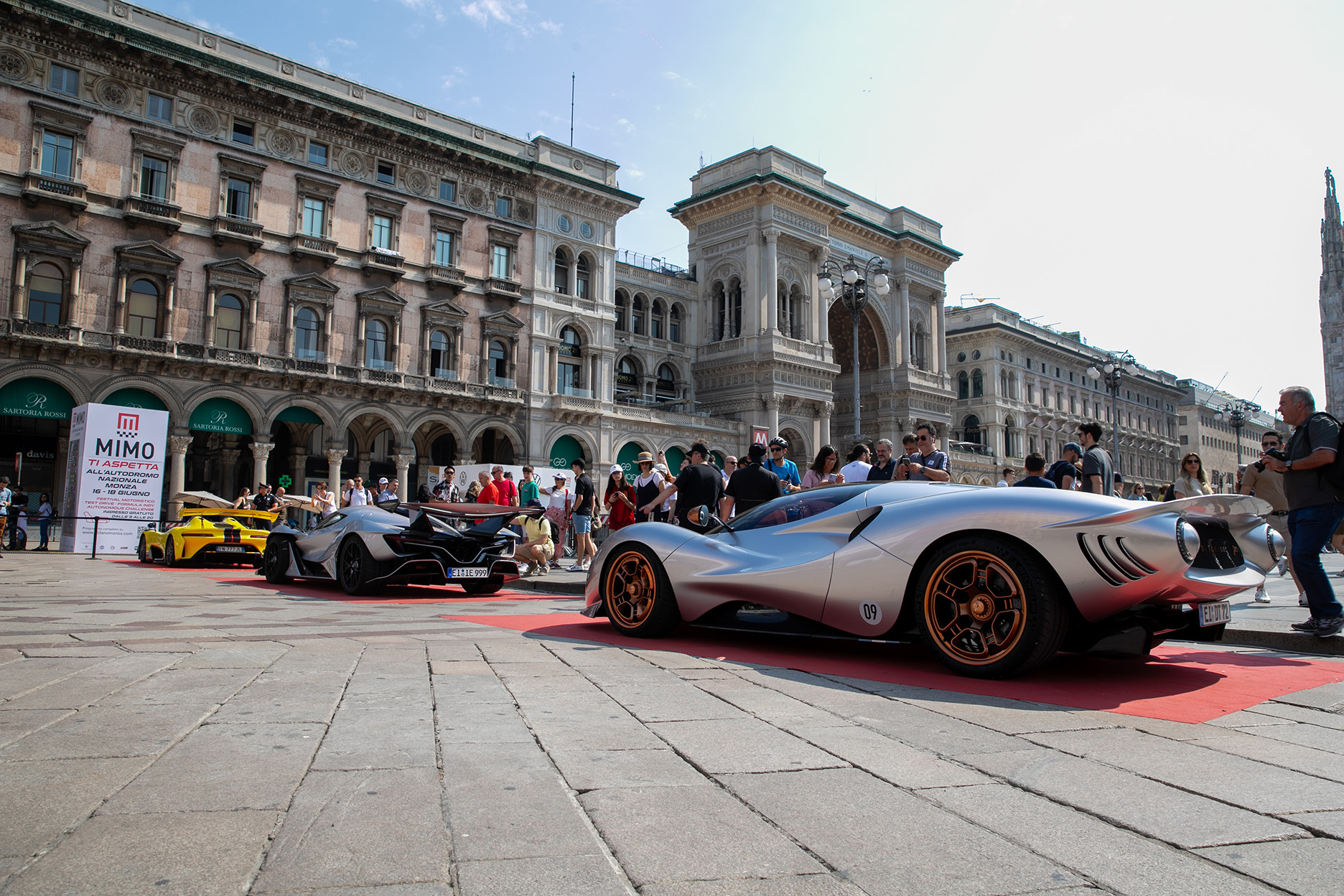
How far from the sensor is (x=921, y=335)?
5725 centimetres

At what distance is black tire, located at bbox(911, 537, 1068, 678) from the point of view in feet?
13.0

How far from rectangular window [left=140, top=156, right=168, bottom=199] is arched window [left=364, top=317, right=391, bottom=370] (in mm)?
7580

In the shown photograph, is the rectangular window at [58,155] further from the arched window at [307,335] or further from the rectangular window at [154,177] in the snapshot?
the arched window at [307,335]

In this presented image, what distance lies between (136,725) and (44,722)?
34 centimetres

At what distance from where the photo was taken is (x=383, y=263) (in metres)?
31.6

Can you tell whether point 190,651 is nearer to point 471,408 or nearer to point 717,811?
point 717,811

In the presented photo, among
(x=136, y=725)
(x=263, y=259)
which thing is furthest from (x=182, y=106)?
(x=136, y=725)

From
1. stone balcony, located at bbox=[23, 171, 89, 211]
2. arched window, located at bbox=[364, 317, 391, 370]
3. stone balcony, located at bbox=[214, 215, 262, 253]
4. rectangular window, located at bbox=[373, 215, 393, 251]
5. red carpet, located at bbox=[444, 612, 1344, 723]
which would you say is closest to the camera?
red carpet, located at bbox=[444, 612, 1344, 723]

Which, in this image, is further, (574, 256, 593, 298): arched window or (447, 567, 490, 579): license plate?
(574, 256, 593, 298): arched window

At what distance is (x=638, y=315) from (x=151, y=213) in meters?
25.0

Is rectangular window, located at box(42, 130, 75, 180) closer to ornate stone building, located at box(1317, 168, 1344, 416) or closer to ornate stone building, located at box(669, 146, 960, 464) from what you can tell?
ornate stone building, located at box(669, 146, 960, 464)

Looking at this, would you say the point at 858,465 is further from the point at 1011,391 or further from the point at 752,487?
the point at 1011,391

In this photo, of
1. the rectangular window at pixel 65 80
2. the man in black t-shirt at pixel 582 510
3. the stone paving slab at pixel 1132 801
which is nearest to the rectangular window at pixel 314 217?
the rectangular window at pixel 65 80

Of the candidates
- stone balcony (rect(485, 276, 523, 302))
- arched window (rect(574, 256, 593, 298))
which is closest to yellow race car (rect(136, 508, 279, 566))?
stone balcony (rect(485, 276, 523, 302))
